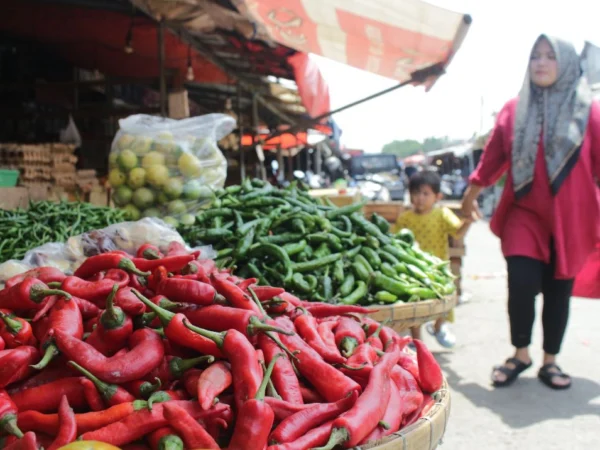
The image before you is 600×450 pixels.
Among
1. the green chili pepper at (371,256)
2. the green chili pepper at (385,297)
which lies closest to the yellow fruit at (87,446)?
the green chili pepper at (385,297)

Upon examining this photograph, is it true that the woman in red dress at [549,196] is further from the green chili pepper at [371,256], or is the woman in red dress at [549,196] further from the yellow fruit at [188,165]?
the yellow fruit at [188,165]

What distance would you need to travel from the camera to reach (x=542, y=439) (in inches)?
133

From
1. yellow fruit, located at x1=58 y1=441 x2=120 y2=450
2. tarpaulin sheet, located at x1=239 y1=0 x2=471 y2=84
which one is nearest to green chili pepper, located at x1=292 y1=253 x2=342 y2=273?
yellow fruit, located at x1=58 y1=441 x2=120 y2=450

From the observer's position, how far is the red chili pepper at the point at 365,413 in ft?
4.86

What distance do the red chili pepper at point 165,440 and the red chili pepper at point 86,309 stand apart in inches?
23.0

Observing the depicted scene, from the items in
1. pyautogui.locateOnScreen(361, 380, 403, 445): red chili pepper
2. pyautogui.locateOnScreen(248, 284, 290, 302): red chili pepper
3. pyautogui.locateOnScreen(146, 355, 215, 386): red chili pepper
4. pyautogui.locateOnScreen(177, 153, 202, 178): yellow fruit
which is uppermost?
pyautogui.locateOnScreen(177, 153, 202, 178): yellow fruit

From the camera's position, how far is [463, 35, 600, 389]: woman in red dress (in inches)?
158

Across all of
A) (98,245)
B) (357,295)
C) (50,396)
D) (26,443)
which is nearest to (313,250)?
(357,295)

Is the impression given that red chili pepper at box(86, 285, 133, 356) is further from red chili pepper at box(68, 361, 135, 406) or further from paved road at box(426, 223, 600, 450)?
paved road at box(426, 223, 600, 450)

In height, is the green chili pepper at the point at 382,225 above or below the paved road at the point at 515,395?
above

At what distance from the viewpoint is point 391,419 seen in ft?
5.45

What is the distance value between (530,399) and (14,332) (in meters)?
3.52

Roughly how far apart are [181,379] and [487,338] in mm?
4463

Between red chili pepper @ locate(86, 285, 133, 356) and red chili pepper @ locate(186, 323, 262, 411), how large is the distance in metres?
0.22
